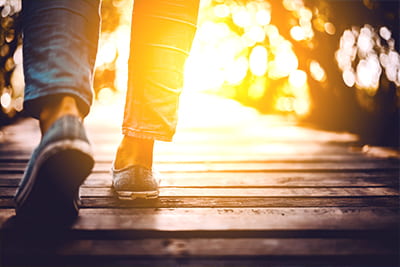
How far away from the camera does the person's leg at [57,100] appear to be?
24.4 inches

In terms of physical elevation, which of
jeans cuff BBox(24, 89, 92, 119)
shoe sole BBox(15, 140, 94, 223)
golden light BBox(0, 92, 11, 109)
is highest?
jeans cuff BBox(24, 89, 92, 119)

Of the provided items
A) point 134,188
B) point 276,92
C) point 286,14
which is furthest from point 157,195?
point 276,92

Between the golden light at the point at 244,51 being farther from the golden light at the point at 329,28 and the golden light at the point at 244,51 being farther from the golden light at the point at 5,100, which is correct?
the golden light at the point at 5,100

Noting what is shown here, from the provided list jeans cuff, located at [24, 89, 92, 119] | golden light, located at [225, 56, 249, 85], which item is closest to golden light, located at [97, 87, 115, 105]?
golden light, located at [225, 56, 249, 85]

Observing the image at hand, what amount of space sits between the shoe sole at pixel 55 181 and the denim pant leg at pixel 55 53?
138 mm

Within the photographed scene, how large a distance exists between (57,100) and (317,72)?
3.35 m

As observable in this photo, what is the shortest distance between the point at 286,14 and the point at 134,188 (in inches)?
140

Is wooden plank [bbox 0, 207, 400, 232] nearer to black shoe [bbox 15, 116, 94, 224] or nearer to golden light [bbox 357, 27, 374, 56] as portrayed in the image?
black shoe [bbox 15, 116, 94, 224]

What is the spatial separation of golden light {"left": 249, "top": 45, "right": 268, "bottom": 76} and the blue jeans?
400cm

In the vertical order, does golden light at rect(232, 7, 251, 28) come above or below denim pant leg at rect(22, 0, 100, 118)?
above

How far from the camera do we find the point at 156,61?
0.92 metres

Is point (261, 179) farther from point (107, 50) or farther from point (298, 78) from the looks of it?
point (107, 50)

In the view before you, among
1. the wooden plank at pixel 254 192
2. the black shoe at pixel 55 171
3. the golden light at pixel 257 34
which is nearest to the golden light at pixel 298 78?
the golden light at pixel 257 34

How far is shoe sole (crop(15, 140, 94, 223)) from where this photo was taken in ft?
1.99
